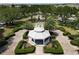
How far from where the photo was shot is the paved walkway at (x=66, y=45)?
493 centimetres

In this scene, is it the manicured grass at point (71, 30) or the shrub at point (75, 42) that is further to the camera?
the manicured grass at point (71, 30)

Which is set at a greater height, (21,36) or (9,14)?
(9,14)

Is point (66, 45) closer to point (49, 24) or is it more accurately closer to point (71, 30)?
point (71, 30)

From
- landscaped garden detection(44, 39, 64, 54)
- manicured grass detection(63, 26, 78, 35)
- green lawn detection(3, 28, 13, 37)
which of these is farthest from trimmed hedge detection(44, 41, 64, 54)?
green lawn detection(3, 28, 13, 37)

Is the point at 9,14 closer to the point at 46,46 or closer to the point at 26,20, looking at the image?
the point at 26,20

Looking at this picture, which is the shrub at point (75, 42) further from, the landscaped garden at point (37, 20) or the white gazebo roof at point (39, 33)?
the white gazebo roof at point (39, 33)

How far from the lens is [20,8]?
528cm

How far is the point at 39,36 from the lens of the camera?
16.3 feet

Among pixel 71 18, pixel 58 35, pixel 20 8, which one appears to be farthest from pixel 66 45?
pixel 20 8

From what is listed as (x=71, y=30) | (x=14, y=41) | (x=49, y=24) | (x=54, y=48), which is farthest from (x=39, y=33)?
(x=71, y=30)

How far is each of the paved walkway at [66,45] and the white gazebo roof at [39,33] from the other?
1.08ft

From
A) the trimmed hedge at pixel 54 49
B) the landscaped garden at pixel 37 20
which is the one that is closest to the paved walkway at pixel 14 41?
the landscaped garden at pixel 37 20

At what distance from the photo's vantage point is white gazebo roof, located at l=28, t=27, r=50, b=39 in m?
4.98
